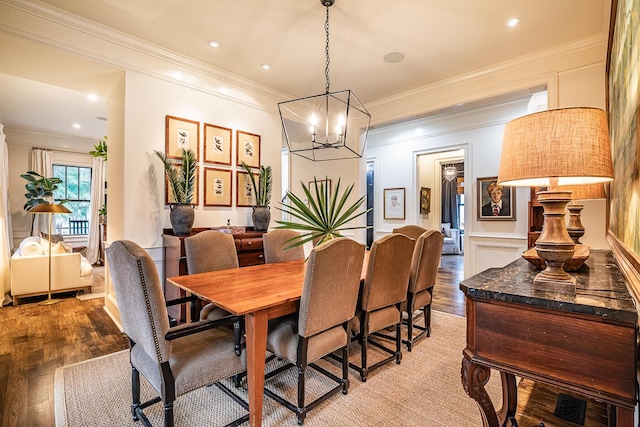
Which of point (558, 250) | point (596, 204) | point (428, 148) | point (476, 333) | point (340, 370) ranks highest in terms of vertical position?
point (428, 148)

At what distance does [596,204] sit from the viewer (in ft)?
9.64

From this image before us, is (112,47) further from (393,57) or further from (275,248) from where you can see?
(393,57)

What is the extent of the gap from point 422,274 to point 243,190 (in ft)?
8.25

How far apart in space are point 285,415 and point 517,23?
3.65 meters

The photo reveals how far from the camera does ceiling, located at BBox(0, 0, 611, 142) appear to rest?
2.51 meters

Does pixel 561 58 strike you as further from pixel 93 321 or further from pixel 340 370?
pixel 93 321

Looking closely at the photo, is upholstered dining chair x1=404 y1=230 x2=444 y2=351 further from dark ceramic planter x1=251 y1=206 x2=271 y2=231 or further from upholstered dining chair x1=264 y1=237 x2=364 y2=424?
dark ceramic planter x1=251 y1=206 x2=271 y2=231

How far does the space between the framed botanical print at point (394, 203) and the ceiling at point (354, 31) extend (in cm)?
253

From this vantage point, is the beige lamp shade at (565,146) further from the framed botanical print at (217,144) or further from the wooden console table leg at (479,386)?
the framed botanical print at (217,144)

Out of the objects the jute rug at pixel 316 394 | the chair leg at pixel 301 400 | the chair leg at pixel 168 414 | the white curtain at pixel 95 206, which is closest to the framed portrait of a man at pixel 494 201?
the jute rug at pixel 316 394

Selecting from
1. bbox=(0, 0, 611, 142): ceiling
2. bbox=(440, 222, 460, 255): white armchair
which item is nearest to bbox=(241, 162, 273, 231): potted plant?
bbox=(0, 0, 611, 142): ceiling

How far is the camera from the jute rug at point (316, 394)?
69.2 inches

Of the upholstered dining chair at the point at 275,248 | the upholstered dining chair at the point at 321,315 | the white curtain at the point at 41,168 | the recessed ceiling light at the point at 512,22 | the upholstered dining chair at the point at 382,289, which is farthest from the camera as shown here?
the white curtain at the point at 41,168

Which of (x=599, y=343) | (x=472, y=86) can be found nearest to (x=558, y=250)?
(x=599, y=343)
